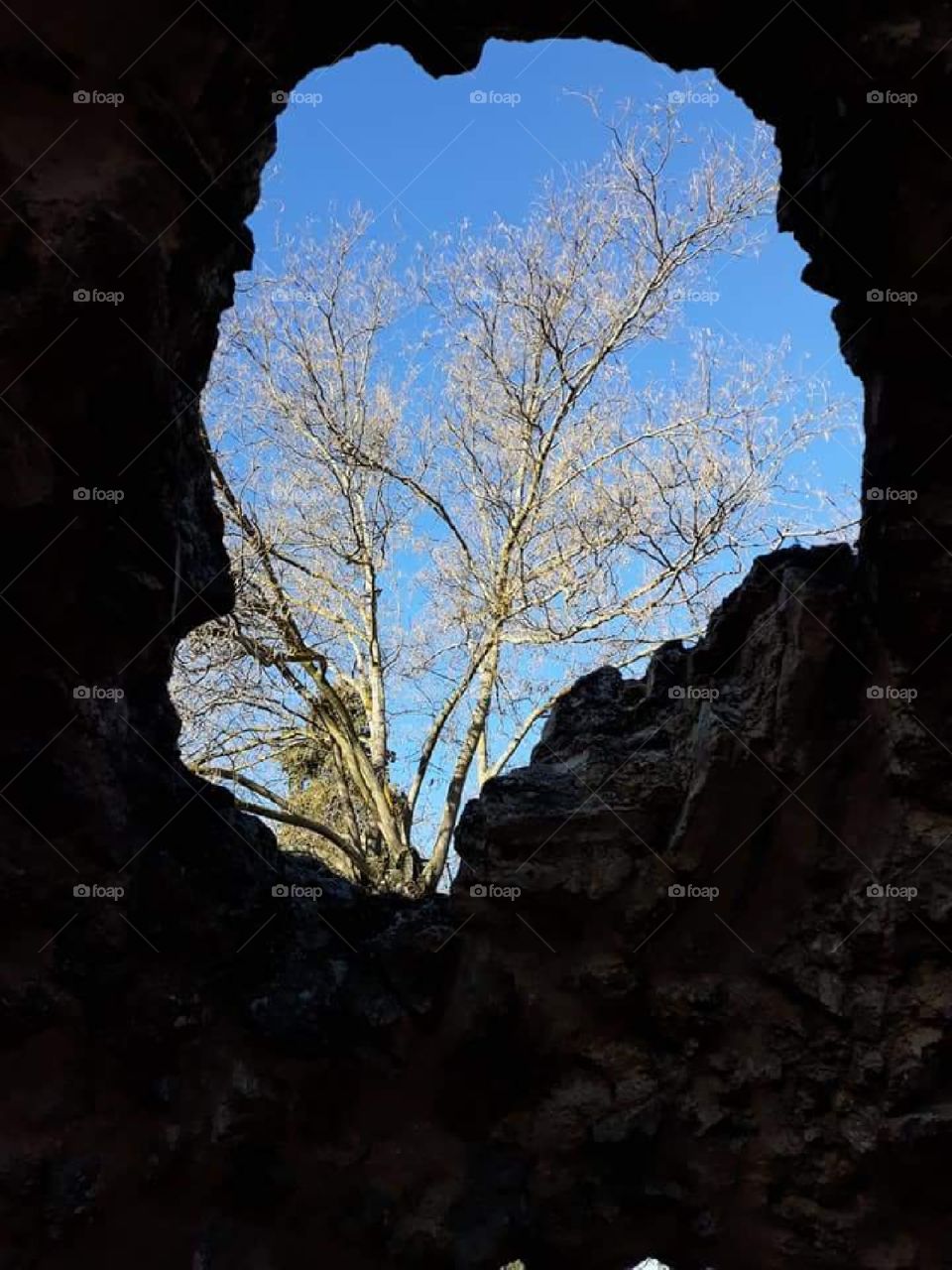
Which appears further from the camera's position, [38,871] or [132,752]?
[132,752]

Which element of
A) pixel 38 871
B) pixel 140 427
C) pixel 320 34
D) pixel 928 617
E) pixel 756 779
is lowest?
pixel 38 871

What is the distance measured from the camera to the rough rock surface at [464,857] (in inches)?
145

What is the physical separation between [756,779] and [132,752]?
8.17ft

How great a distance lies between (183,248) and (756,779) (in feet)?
9.90

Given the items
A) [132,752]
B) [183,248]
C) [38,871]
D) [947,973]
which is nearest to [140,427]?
[183,248]

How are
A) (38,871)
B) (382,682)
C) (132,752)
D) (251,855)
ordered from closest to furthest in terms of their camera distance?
(38,871) → (132,752) → (251,855) → (382,682)

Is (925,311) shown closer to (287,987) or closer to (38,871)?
(287,987)

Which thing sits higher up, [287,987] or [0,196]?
[0,196]

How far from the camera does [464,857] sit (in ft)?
14.5

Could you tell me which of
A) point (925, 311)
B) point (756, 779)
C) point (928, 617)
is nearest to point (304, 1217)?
point (756, 779)

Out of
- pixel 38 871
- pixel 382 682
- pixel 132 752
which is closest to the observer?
pixel 38 871

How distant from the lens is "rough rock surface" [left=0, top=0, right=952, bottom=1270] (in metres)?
3.69

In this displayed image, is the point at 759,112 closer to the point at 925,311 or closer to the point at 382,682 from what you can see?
the point at 925,311

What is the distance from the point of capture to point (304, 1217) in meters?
4.05
